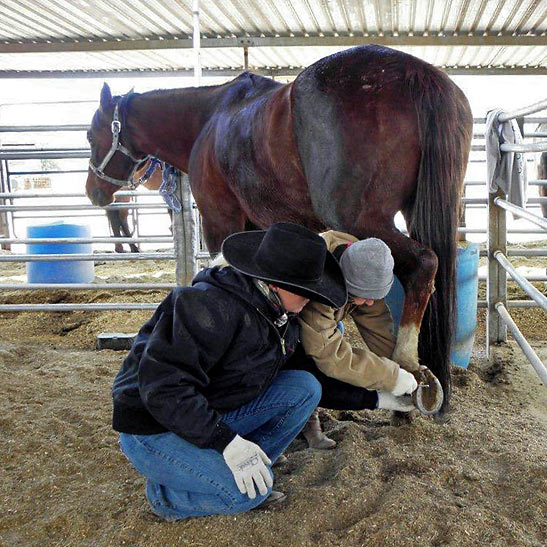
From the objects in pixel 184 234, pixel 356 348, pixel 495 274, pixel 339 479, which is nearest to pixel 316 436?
pixel 339 479

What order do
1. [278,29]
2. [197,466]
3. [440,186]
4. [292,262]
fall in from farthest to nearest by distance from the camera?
[278,29], [440,186], [197,466], [292,262]

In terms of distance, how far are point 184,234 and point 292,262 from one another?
255 centimetres

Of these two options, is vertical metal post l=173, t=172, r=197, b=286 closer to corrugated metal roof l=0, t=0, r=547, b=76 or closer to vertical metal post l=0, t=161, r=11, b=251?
corrugated metal roof l=0, t=0, r=547, b=76

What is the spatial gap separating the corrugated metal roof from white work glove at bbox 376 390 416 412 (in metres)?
5.13

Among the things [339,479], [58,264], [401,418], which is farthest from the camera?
[58,264]

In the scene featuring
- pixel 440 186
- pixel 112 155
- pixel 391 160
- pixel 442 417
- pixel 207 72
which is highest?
pixel 207 72

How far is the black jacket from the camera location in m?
1.65

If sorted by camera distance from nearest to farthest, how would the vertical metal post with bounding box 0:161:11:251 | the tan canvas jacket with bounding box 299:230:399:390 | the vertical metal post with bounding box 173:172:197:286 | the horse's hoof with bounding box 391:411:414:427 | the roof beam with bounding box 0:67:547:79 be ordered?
1. the tan canvas jacket with bounding box 299:230:399:390
2. the horse's hoof with bounding box 391:411:414:427
3. the vertical metal post with bounding box 173:172:197:286
4. the vertical metal post with bounding box 0:161:11:251
5. the roof beam with bounding box 0:67:547:79

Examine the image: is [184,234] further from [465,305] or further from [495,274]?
[495,274]

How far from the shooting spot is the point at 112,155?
4098mm

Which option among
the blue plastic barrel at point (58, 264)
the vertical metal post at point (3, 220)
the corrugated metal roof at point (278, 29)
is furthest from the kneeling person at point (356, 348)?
the vertical metal post at point (3, 220)

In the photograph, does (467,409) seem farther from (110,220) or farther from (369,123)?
(110,220)

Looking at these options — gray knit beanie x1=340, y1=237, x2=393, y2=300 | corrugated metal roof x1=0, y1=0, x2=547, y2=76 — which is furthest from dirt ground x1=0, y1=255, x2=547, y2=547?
corrugated metal roof x1=0, y1=0, x2=547, y2=76

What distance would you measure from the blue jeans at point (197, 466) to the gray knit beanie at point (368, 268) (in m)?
0.39
